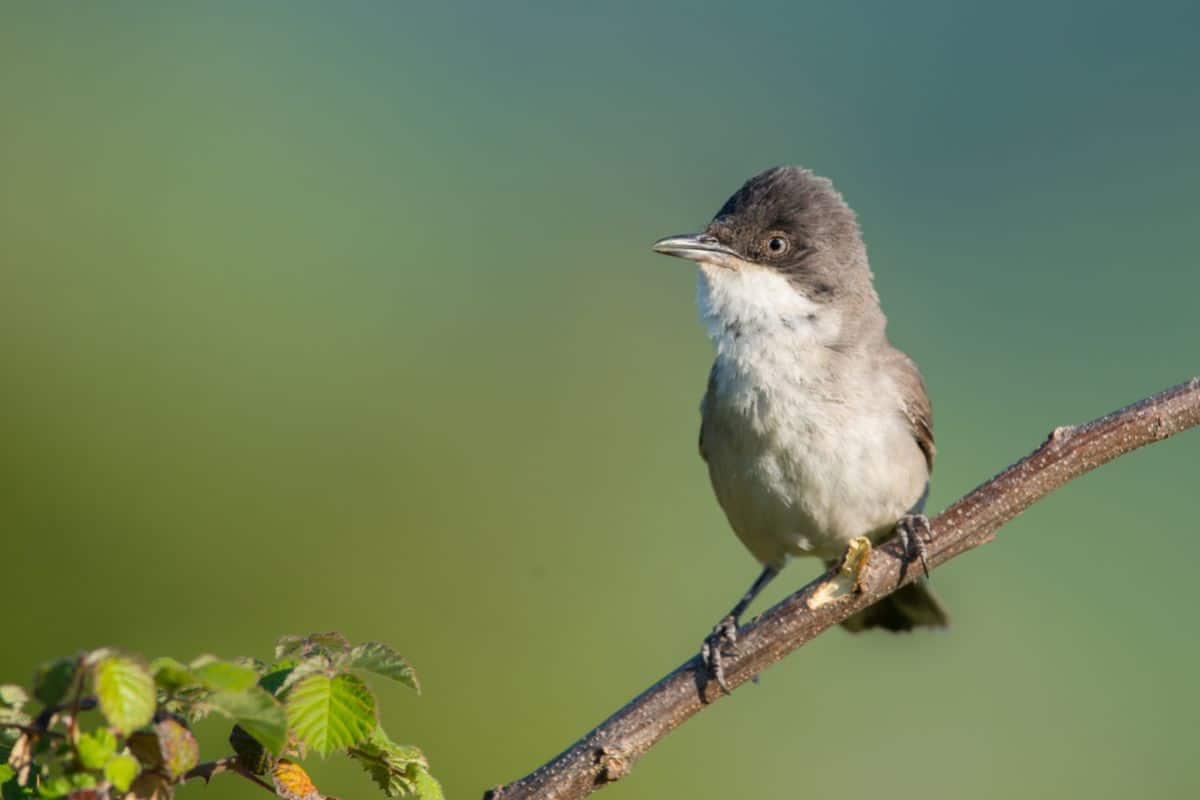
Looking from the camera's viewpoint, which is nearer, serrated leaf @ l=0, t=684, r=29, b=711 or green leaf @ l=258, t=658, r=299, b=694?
serrated leaf @ l=0, t=684, r=29, b=711

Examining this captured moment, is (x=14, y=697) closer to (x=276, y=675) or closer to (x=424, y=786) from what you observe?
(x=276, y=675)

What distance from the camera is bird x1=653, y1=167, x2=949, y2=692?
4.10m

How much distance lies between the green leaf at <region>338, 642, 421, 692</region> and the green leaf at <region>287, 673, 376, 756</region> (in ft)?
0.08

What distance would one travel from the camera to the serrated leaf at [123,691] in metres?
1.50

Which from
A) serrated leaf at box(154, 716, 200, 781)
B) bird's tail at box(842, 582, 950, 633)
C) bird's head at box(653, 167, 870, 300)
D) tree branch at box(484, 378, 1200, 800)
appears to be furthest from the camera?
bird's tail at box(842, 582, 950, 633)

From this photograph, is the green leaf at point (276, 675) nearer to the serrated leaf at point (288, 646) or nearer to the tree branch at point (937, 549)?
the serrated leaf at point (288, 646)

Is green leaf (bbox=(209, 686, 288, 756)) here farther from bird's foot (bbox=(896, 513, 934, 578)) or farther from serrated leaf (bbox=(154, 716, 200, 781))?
bird's foot (bbox=(896, 513, 934, 578))

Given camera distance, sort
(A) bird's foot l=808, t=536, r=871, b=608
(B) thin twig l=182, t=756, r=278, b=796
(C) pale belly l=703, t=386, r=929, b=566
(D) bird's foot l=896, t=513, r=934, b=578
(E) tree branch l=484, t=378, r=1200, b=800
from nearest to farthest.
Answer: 1. (B) thin twig l=182, t=756, r=278, b=796
2. (E) tree branch l=484, t=378, r=1200, b=800
3. (A) bird's foot l=808, t=536, r=871, b=608
4. (D) bird's foot l=896, t=513, r=934, b=578
5. (C) pale belly l=703, t=386, r=929, b=566

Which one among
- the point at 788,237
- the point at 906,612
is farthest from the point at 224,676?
the point at 906,612

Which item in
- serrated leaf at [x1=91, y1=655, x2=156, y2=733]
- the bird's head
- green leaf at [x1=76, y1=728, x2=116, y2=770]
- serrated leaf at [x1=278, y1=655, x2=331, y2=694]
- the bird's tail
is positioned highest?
the bird's head

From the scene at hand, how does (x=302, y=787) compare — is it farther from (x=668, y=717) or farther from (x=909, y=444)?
(x=909, y=444)

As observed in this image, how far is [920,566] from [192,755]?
1888 millimetres

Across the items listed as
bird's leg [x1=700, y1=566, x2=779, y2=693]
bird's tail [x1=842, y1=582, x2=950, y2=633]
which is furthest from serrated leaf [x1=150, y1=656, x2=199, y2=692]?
bird's tail [x1=842, y1=582, x2=950, y2=633]

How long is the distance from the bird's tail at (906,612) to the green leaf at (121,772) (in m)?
3.90
